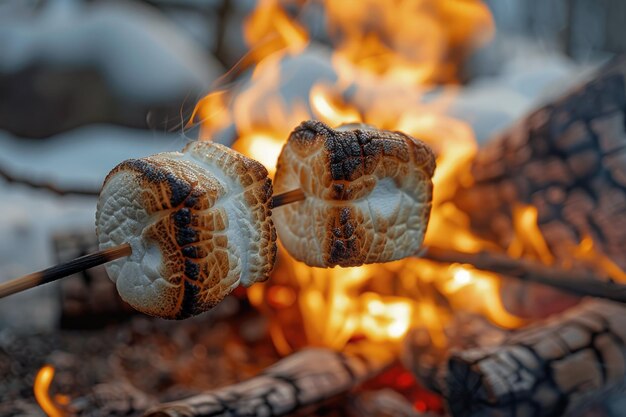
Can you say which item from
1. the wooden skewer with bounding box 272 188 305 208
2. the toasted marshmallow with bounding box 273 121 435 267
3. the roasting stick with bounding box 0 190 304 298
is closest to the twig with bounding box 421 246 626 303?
the toasted marshmallow with bounding box 273 121 435 267

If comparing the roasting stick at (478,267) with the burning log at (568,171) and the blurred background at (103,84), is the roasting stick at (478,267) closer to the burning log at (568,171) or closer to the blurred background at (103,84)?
the burning log at (568,171)

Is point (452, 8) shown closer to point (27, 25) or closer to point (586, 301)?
point (586, 301)

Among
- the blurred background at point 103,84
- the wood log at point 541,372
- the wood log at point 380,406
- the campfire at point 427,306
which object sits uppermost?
the blurred background at point 103,84

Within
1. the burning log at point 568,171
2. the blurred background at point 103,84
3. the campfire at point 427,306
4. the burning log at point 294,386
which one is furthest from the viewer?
the blurred background at point 103,84

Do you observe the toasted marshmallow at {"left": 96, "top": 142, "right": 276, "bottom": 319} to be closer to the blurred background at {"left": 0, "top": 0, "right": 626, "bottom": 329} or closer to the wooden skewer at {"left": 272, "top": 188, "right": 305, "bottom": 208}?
the wooden skewer at {"left": 272, "top": 188, "right": 305, "bottom": 208}

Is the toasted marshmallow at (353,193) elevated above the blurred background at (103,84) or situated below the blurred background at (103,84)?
below

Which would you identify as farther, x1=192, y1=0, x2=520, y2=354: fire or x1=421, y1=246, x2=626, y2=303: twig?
x1=192, y1=0, x2=520, y2=354: fire

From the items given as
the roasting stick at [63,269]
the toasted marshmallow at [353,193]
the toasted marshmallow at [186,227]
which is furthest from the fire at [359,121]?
the roasting stick at [63,269]
